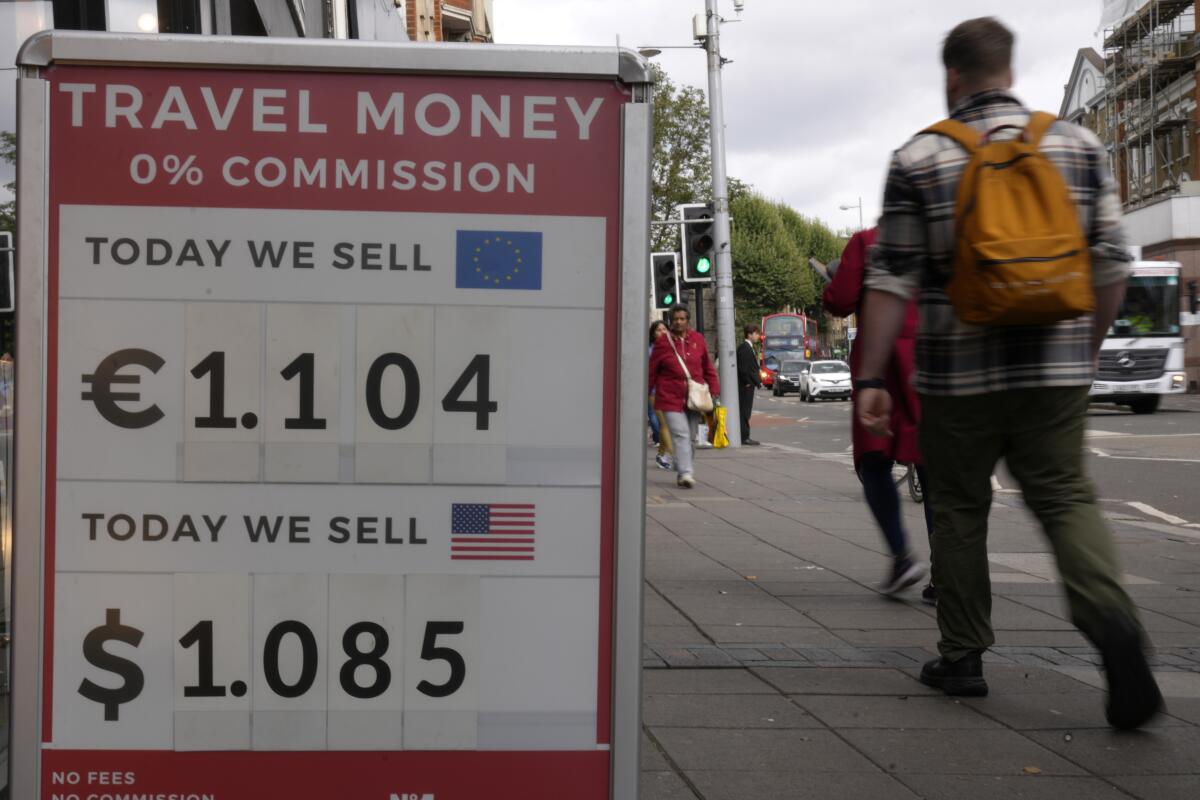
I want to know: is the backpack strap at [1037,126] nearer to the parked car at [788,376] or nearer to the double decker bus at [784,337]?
the parked car at [788,376]

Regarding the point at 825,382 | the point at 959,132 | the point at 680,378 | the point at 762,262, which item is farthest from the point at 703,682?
the point at 762,262

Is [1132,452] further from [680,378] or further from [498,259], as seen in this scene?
[498,259]

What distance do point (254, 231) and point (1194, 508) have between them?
11.3 meters

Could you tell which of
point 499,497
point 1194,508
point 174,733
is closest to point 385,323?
point 499,497

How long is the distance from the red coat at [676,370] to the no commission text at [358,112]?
11.7 m

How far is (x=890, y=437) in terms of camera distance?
19.1 ft

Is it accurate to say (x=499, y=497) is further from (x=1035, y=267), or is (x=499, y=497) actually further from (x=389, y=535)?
(x=1035, y=267)

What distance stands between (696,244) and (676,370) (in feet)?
17.9

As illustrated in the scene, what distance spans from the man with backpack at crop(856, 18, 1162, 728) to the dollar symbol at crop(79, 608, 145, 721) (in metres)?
2.29

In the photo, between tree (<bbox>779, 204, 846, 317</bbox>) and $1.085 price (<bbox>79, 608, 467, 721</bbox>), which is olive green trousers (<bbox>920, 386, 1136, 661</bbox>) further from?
tree (<bbox>779, 204, 846, 317</bbox>)

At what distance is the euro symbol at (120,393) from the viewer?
2.54m

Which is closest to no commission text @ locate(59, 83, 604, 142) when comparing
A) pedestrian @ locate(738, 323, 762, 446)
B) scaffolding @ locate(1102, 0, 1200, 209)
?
pedestrian @ locate(738, 323, 762, 446)

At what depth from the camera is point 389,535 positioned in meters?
2.61

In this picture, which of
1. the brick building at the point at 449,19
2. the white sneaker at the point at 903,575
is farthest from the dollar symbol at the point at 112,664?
the brick building at the point at 449,19
